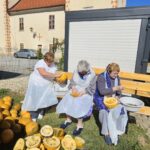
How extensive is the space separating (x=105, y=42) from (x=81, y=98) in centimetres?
364

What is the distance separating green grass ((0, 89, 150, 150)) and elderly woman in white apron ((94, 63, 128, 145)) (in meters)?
0.17

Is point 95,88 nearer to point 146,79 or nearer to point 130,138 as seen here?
point 130,138

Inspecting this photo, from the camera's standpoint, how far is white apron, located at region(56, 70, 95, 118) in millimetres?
4117

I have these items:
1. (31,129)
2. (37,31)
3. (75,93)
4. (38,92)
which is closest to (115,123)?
(75,93)

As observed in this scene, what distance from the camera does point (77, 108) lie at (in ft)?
13.5

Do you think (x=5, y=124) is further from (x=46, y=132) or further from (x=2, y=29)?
(x=2, y=29)

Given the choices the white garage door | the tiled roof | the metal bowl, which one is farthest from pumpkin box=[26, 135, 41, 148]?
the tiled roof

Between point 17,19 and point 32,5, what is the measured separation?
11.8 ft

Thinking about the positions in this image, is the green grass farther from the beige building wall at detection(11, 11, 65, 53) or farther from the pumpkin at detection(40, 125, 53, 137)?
the beige building wall at detection(11, 11, 65, 53)

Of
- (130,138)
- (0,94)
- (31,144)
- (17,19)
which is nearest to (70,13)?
(0,94)

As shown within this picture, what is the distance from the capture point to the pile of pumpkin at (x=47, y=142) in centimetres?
308

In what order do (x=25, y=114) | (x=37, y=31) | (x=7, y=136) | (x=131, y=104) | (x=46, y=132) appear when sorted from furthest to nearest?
(x=37, y=31) → (x=25, y=114) → (x=131, y=104) → (x=7, y=136) → (x=46, y=132)

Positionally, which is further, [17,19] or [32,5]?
[17,19]

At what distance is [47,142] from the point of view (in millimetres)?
3143
